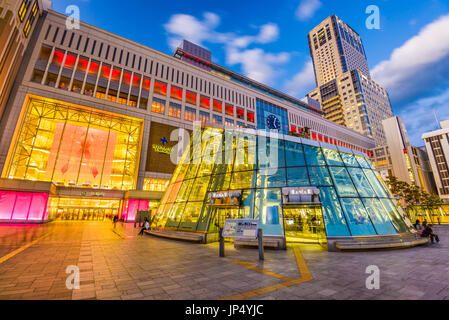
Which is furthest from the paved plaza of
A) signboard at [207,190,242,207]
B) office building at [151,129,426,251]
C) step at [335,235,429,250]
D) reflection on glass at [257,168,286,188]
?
reflection on glass at [257,168,286,188]

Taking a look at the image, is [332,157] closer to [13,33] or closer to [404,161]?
[13,33]

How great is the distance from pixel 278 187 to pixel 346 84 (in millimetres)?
140320

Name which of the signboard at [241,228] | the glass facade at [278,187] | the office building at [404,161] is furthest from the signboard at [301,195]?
the office building at [404,161]

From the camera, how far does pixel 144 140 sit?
4403 centimetres

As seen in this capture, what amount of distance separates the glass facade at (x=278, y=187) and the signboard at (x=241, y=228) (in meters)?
3.26

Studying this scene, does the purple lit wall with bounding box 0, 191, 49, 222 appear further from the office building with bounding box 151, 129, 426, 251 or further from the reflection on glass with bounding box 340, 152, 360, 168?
the reflection on glass with bounding box 340, 152, 360, 168

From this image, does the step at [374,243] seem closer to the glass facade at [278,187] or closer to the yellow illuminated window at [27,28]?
the glass facade at [278,187]

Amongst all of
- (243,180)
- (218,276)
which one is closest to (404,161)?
(243,180)

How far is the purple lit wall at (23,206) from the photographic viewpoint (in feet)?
89.2

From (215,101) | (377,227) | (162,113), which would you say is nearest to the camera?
(377,227)

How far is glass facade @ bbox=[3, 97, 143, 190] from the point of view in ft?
121
